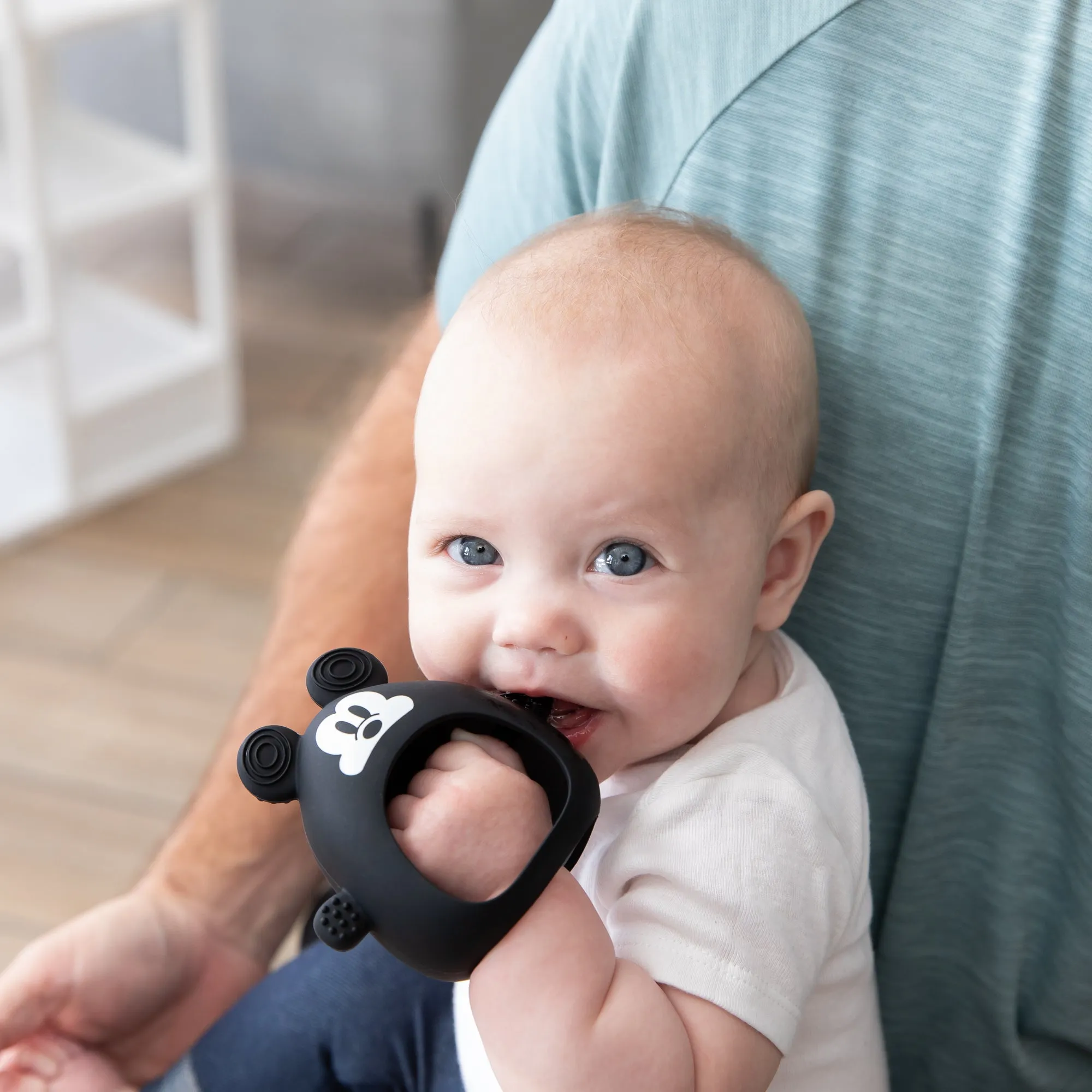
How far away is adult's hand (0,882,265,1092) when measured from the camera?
0.80m

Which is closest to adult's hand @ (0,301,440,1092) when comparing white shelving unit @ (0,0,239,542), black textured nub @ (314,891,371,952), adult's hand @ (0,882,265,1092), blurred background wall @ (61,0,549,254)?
adult's hand @ (0,882,265,1092)

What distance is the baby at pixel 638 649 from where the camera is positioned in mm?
596

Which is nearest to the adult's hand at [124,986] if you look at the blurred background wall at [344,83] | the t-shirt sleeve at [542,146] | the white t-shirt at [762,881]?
the white t-shirt at [762,881]

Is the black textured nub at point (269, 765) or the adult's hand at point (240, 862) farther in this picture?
the adult's hand at point (240, 862)

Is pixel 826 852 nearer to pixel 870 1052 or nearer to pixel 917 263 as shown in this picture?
pixel 870 1052

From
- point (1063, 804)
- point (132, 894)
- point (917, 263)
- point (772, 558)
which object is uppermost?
point (917, 263)

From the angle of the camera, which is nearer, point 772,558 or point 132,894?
point 772,558

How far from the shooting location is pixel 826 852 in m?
0.66

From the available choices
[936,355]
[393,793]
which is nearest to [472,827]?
[393,793]

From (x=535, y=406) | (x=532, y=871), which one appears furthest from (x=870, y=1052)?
(x=535, y=406)

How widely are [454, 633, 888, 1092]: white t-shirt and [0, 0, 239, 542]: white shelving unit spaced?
1.56 metres

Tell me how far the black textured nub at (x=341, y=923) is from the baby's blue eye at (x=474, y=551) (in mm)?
169

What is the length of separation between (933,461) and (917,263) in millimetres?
100

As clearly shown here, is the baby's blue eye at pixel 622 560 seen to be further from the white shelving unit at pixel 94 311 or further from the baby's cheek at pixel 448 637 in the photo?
the white shelving unit at pixel 94 311
